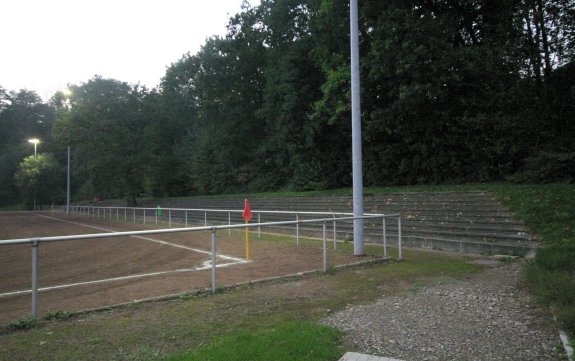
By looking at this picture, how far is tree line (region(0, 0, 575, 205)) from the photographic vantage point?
63.1 ft

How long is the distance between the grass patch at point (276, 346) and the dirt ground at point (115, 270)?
2.90m

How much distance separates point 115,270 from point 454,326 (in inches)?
263

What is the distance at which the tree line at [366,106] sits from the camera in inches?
757

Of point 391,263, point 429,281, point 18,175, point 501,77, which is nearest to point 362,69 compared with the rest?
point 501,77

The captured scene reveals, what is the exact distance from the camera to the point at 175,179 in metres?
53.5

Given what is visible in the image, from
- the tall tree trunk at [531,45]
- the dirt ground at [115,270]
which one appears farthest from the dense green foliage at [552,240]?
the tall tree trunk at [531,45]

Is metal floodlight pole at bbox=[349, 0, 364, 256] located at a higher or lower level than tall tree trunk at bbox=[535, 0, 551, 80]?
lower

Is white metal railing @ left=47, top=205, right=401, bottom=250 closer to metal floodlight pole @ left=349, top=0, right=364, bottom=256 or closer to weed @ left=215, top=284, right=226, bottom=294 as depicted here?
metal floodlight pole @ left=349, top=0, right=364, bottom=256

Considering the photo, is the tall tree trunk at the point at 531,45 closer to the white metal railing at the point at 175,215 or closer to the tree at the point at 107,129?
the white metal railing at the point at 175,215

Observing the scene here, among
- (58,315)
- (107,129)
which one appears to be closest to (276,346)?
(58,315)

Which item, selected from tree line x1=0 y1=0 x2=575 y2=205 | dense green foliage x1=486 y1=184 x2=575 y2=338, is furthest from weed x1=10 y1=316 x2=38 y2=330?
tree line x1=0 y1=0 x2=575 y2=205

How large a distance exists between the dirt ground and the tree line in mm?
13043

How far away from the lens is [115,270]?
8570mm

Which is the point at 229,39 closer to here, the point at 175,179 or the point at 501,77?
the point at 175,179
